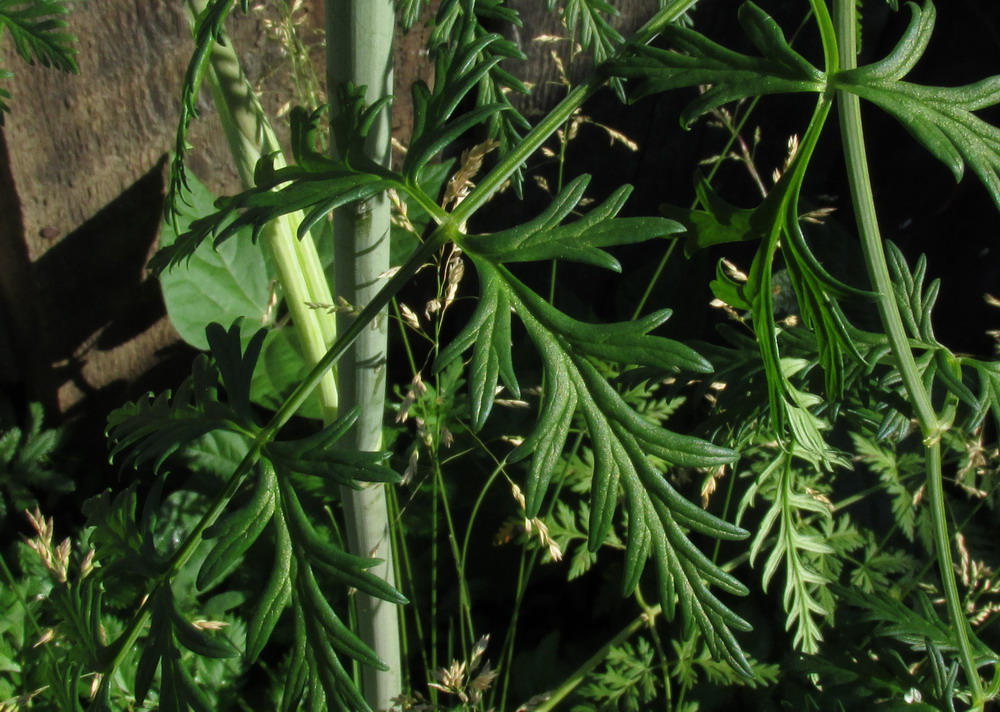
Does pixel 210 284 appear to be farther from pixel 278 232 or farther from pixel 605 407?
pixel 605 407

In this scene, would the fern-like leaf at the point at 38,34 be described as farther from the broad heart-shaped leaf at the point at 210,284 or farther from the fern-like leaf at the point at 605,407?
the broad heart-shaped leaf at the point at 210,284

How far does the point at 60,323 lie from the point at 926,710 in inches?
62.2

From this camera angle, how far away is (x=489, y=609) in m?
1.79

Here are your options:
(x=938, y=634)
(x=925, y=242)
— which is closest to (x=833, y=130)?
(x=925, y=242)

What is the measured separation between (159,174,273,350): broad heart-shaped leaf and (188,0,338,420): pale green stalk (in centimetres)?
56

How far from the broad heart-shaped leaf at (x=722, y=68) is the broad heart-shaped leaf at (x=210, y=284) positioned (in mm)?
Result: 1101

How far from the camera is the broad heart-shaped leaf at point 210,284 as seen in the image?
1.60 m

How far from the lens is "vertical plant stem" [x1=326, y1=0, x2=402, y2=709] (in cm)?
66

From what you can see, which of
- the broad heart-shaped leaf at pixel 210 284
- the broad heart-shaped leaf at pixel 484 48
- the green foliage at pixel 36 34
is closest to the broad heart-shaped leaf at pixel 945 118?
the broad heart-shaped leaf at pixel 484 48

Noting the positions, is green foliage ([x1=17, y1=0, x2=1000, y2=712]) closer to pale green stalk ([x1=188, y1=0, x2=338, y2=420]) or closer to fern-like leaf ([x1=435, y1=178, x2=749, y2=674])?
fern-like leaf ([x1=435, y1=178, x2=749, y2=674])

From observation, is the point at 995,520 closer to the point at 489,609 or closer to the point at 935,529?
the point at 489,609

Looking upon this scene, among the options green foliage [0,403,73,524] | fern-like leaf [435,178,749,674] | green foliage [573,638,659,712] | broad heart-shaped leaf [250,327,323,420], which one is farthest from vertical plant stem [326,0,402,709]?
green foliage [0,403,73,524]

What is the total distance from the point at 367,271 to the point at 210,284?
1035 mm

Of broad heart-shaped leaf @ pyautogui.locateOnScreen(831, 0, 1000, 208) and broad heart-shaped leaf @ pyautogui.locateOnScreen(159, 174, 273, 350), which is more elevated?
broad heart-shaped leaf @ pyautogui.locateOnScreen(831, 0, 1000, 208)
